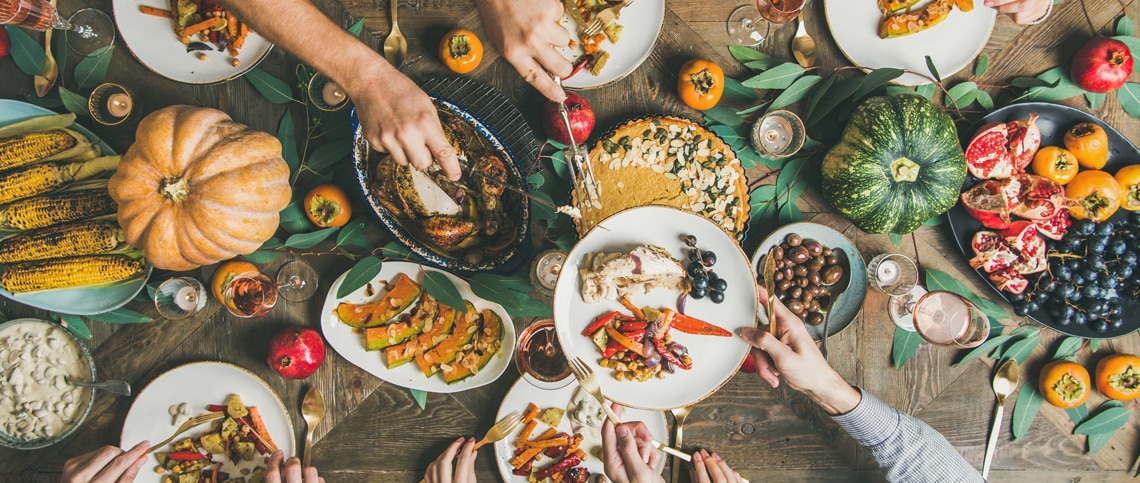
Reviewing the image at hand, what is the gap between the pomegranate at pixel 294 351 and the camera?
6.63ft

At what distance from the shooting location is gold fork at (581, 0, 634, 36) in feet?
6.42

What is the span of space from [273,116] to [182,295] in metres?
0.68

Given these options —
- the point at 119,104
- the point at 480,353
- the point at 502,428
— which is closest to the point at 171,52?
the point at 119,104

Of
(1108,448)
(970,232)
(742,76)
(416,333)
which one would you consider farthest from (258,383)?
(1108,448)

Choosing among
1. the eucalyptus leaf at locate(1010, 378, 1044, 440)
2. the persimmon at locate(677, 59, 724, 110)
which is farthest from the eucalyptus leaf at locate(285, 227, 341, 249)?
the eucalyptus leaf at locate(1010, 378, 1044, 440)

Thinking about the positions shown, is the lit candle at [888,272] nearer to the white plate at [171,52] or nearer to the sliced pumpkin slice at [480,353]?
A: the sliced pumpkin slice at [480,353]

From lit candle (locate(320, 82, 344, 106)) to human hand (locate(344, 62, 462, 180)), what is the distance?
1.66 feet

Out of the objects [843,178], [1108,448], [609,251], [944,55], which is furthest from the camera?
[1108,448]

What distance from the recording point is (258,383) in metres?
2.08

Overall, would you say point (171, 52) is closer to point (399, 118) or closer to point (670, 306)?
point (399, 118)

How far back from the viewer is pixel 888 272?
6.80ft

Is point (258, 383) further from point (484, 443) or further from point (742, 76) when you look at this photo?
point (742, 76)

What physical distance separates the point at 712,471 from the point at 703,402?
9.1 inches

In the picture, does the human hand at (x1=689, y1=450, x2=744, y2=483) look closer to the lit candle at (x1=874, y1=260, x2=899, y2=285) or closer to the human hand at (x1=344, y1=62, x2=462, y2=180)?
the lit candle at (x1=874, y1=260, x2=899, y2=285)
